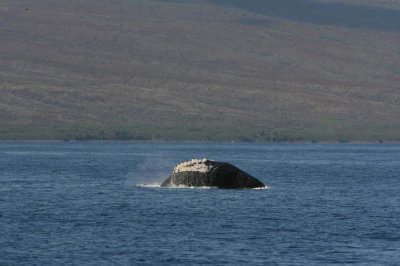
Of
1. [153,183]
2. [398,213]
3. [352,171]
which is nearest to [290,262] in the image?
[398,213]

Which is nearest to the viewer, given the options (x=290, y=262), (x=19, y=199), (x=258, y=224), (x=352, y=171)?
(x=290, y=262)

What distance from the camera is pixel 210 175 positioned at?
251 feet

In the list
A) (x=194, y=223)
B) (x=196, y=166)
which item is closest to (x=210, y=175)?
(x=196, y=166)

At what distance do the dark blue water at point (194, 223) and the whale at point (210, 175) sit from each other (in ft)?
2.48

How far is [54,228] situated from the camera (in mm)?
58438

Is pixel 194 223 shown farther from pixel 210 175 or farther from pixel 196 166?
pixel 210 175

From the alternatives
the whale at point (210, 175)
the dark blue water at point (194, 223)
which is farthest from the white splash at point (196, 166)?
the dark blue water at point (194, 223)

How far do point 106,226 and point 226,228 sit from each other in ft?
18.4

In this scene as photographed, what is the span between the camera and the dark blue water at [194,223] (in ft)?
163

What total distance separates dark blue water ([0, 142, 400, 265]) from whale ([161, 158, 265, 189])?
755mm

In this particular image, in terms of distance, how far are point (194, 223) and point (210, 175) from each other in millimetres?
15781

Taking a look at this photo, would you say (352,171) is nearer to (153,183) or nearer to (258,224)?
(153,183)

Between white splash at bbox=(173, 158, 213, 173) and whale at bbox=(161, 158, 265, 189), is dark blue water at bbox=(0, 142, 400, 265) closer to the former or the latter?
whale at bbox=(161, 158, 265, 189)

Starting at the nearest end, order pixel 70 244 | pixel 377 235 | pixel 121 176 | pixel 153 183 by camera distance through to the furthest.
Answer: pixel 70 244 → pixel 377 235 → pixel 153 183 → pixel 121 176
